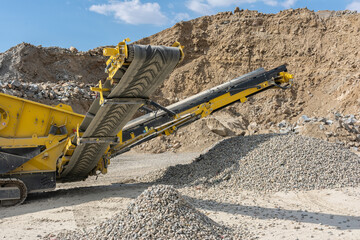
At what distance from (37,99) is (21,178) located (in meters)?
9.49

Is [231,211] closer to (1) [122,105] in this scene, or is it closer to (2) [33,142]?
(1) [122,105]

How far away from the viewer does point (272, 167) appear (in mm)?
8094

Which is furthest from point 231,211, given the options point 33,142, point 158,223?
point 33,142

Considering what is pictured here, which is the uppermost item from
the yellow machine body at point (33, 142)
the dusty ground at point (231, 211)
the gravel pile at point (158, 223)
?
the yellow machine body at point (33, 142)

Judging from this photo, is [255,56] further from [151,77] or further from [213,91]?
[151,77]

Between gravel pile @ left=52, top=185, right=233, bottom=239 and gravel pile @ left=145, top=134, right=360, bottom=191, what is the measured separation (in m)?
3.14

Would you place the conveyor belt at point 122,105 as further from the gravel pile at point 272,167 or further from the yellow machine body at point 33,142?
the gravel pile at point 272,167

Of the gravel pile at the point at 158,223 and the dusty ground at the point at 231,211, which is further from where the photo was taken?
the dusty ground at the point at 231,211

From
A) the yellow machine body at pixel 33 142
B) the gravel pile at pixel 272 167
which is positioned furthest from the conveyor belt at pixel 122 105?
the gravel pile at pixel 272 167

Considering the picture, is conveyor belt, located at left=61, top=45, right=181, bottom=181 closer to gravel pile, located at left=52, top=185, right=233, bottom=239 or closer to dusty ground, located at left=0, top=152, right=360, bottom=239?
dusty ground, located at left=0, top=152, right=360, bottom=239

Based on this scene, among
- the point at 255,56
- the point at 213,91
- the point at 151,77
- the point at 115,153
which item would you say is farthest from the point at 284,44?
the point at 151,77

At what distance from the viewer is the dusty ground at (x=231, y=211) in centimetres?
516

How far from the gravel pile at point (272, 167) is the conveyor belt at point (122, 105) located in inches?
85.4

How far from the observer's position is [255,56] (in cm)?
2472
